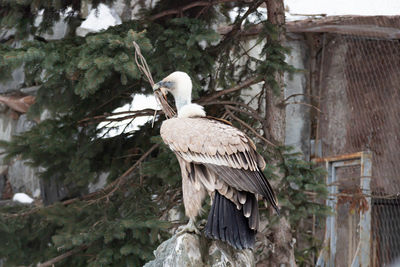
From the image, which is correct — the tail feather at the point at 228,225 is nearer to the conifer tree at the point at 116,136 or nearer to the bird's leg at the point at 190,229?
the bird's leg at the point at 190,229

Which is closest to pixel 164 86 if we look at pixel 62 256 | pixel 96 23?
pixel 62 256

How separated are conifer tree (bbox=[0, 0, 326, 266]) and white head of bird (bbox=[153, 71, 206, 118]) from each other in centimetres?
79

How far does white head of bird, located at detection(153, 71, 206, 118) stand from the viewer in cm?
324

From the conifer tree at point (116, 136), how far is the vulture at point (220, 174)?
1.08 m

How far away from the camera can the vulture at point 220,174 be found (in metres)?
2.94

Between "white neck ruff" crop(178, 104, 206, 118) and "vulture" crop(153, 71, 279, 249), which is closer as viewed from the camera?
"vulture" crop(153, 71, 279, 249)

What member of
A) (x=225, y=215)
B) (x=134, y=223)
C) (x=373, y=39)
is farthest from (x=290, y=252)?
(x=373, y=39)

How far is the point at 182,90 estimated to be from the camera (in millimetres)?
3291

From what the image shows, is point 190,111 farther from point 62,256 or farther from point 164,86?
point 62,256

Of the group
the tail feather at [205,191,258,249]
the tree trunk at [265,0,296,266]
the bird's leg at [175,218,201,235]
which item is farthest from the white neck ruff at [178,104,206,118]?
the tree trunk at [265,0,296,266]

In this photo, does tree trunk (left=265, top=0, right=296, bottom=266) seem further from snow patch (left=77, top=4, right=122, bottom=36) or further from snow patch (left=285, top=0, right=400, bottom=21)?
snow patch (left=77, top=4, right=122, bottom=36)

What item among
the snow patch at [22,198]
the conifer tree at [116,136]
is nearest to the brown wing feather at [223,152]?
the conifer tree at [116,136]

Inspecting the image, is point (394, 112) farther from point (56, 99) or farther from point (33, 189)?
point (33, 189)

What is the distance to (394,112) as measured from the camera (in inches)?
256
